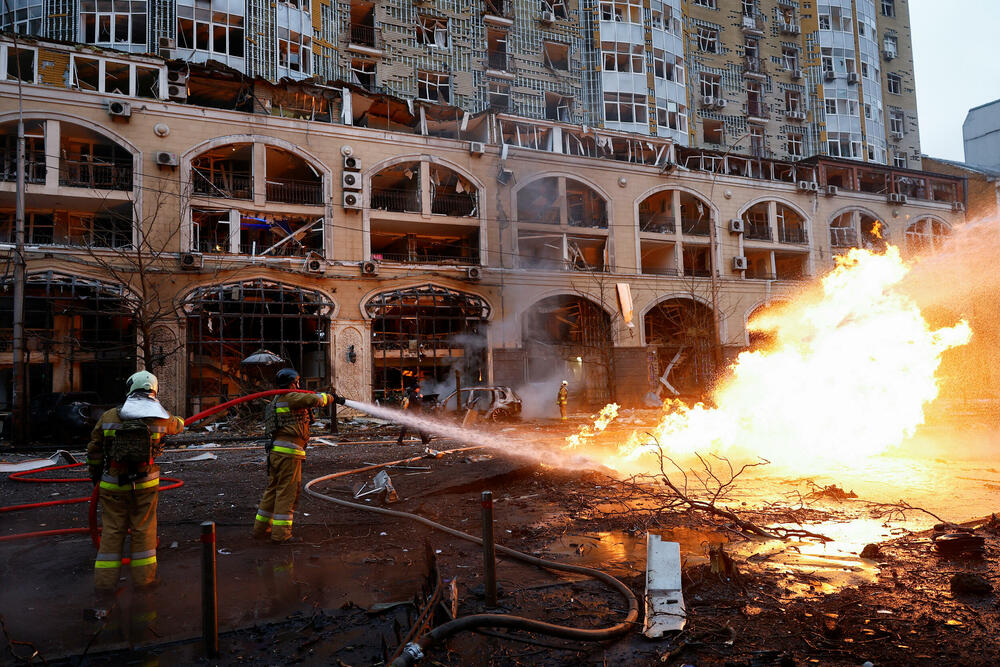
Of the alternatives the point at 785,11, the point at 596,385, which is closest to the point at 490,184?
the point at 596,385

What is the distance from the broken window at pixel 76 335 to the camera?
2236 cm

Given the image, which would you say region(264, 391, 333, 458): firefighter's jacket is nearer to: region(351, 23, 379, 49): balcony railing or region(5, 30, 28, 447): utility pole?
region(5, 30, 28, 447): utility pole

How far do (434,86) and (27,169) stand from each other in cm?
2018

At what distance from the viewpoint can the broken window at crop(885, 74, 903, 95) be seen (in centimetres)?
4738

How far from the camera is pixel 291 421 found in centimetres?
735

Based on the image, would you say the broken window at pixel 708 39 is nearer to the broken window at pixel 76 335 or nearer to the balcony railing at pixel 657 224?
the balcony railing at pixel 657 224

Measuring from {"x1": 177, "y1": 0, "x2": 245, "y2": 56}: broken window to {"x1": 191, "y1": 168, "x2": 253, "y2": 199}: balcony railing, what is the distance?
603 centimetres

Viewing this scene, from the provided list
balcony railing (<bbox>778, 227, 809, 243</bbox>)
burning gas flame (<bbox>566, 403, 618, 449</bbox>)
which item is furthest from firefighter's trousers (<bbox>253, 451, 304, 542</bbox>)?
balcony railing (<bbox>778, 227, 809, 243</bbox>)

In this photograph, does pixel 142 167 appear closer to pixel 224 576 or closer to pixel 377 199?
pixel 377 199

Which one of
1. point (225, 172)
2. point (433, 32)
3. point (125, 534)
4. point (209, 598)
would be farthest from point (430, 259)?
point (209, 598)

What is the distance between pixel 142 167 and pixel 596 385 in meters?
22.9

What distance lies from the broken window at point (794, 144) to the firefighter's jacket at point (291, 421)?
4536cm

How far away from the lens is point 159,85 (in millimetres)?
24625

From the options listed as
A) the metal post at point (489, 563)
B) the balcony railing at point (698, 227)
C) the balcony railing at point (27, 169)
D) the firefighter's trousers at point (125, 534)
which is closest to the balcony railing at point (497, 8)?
the balcony railing at point (698, 227)
